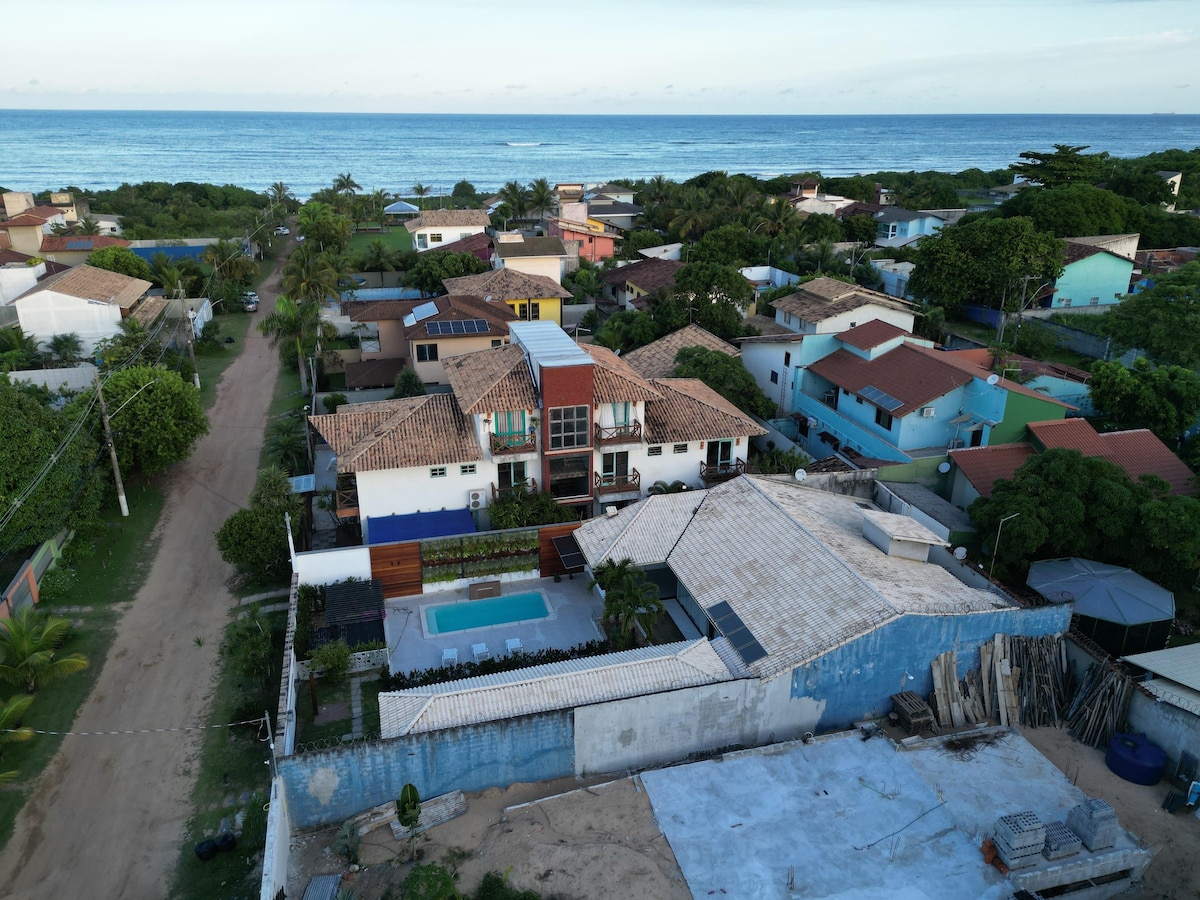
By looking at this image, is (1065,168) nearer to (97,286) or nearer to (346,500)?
(346,500)

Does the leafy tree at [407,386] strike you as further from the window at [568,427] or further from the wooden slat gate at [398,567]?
the wooden slat gate at [398,567]

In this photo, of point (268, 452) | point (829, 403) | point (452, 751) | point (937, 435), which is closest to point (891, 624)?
point (452, 751)

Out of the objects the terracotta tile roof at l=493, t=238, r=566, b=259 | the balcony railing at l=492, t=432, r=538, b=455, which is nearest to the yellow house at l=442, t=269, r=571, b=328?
the terracotta tile roof at l=493, t=238, r=566, b=259

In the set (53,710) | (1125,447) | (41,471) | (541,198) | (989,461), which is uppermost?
(541,198)

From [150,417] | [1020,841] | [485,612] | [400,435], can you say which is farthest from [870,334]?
[150,417]

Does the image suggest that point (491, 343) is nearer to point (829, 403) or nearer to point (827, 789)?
point (829, 403)

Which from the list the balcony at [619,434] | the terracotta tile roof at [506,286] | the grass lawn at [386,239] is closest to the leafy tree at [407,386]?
the terracotta tile roof at [506,286]

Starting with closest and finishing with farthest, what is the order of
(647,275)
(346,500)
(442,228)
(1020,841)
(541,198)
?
(1020,841), (346,500), (647,275), (442,228), (541,198)
